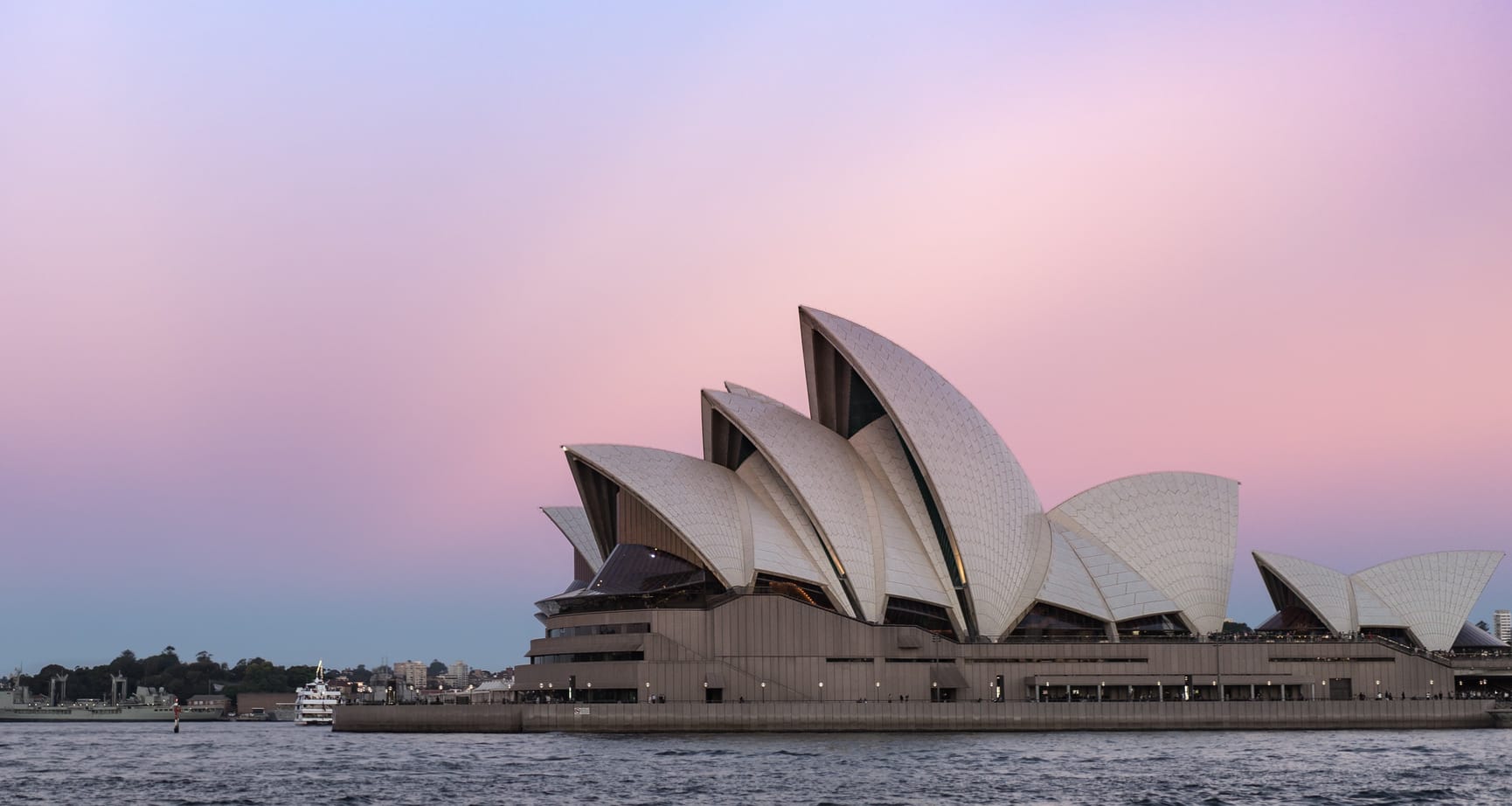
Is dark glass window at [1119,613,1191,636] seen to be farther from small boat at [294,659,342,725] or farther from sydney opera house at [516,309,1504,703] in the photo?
small boat at [294,659,342,725]

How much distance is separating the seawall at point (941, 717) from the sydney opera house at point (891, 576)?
1.60 meters

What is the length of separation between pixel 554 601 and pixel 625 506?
25.5 feet

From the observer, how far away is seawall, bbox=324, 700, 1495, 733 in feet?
245

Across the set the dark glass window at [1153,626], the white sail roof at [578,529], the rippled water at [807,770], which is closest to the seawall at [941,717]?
the rippled water at [807,770]

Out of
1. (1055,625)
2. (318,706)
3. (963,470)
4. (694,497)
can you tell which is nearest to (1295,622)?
(1055,625)

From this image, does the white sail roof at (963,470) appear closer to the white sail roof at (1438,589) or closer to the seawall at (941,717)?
the seawall at (941,717)

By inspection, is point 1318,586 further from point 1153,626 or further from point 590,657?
point 590,657

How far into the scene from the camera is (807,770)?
5225 centimetres

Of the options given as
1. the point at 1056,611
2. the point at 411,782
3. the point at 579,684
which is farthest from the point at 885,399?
the point at 411,782

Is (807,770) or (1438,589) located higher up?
(1438,589)

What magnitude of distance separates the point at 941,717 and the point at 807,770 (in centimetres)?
2531

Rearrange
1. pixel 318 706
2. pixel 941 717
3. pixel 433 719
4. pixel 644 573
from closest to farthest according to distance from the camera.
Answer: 1. pixel 941 717
2. pixel 644 573
3. pixel 433 719
4. pixel 318 706

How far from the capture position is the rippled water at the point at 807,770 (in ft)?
150

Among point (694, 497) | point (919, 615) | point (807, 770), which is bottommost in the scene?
point (807, 770)
